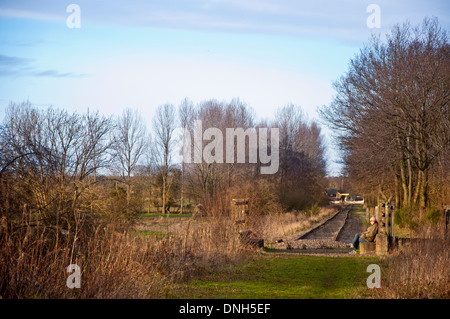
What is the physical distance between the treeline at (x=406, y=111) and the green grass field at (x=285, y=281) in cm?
1214

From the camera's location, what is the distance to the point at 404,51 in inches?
1085

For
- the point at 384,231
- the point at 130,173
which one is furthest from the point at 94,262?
the point at 130,173

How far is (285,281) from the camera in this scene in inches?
408

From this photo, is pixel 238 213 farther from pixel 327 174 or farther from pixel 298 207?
pixel 327 174

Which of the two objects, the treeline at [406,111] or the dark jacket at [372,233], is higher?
the treeline at [406,111]

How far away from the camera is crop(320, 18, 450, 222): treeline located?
2578 cm

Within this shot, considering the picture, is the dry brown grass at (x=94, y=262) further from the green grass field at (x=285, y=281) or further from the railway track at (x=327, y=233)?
the railway track at (x=327, y=233)

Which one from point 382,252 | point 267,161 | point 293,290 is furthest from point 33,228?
point 267,161

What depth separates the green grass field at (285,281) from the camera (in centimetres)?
876

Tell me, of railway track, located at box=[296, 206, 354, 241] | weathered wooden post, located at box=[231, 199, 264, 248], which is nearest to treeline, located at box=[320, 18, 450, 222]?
railway track, located at box=[296, 206, 354, 241]

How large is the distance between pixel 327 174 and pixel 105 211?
6176cm

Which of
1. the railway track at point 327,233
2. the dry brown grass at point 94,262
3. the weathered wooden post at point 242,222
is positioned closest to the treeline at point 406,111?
the railway track at point 327,233

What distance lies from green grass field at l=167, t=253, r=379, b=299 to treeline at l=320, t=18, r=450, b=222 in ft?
39.8

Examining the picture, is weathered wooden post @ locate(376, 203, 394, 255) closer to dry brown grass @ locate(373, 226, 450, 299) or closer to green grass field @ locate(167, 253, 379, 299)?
green grass field @ locate(167, 253, 379, 299)
